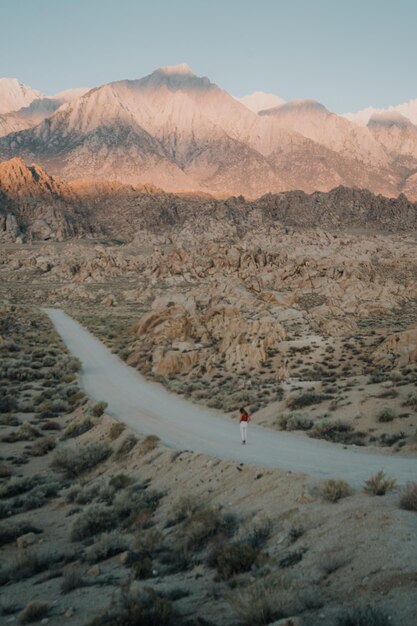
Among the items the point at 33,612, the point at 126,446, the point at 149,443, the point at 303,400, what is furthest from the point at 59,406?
the point at 33,612

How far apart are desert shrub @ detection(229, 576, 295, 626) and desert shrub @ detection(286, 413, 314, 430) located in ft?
38.1

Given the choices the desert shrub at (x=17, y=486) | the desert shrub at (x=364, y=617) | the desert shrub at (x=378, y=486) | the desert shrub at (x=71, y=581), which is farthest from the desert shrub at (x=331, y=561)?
the desert shrub at (x=17, y=486)

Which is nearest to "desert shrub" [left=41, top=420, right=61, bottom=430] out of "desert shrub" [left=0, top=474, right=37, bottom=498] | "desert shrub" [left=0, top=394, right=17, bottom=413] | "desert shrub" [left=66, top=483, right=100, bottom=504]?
"desert shrub" [left=0, top=394, right=17, bottom=413]

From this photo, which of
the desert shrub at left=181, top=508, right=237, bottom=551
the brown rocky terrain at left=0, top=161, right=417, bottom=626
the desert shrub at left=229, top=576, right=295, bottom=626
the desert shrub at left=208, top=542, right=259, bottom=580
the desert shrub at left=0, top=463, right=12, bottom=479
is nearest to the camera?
the desert shrub at left=229, top=576, right=295, bottom=626

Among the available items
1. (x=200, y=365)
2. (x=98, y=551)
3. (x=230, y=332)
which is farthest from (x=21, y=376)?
(x=98, y=551)

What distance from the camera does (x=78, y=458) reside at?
16.7 metres

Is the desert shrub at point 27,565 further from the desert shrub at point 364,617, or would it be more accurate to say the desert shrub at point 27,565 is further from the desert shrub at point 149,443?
the desert shrub at point 364,617

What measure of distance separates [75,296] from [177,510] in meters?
73.9

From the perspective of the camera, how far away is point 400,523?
8.08 metres

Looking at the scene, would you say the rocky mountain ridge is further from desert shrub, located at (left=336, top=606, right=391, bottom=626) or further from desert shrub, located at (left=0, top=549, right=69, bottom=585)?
desert shrub, located at (left=336, top=606, right=391, bottom=626)

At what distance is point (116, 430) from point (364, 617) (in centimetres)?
1445

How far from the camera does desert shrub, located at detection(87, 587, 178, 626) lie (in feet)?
21.1

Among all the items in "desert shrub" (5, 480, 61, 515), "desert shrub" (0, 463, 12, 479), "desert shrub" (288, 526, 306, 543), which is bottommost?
"desert shrub" (0, 463, 12, 479)

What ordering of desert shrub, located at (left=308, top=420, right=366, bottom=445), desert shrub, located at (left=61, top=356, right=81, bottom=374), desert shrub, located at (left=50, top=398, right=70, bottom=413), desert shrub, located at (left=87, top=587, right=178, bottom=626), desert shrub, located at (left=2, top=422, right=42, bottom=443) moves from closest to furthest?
desert shrub, located at (left=87, top=587, right=178, bottom=626), desert shrub, located at (left=308, top=420, right=366, bottom=445), desert shrub, located at (left=2, top=422, right=42, bottom=443), desert shrub, located at (left=50, top=398, right=70, bottom=413), desert shrub, located at (left=61, top=356, right=81, bottom=374)
